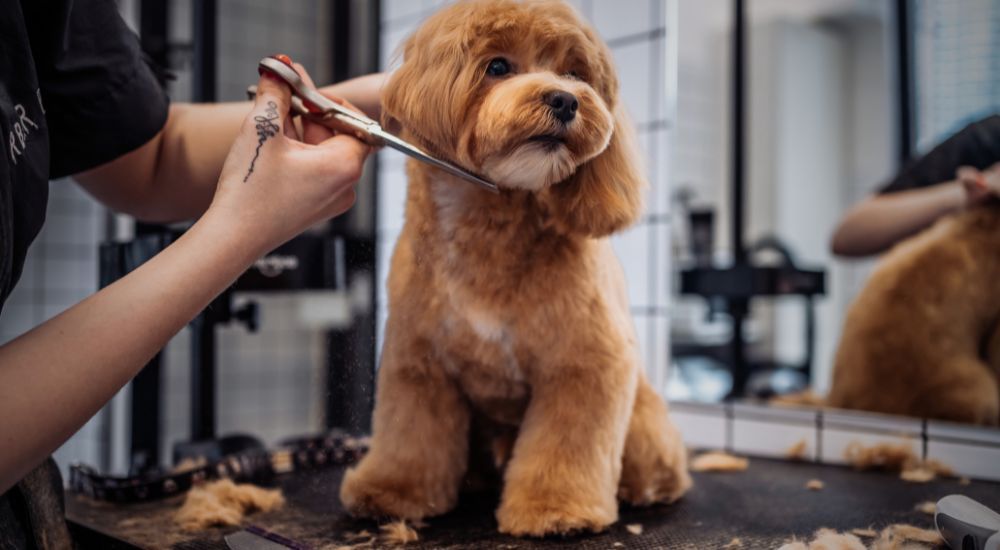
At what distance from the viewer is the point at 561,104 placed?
29.1 inches

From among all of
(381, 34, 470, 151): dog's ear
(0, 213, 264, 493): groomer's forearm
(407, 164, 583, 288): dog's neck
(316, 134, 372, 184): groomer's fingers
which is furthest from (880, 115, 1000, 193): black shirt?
(0, 213, 264, 493): groomer's forearm

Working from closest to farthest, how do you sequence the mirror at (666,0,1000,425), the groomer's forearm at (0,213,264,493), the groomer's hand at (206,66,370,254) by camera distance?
1. the groomer's forearm at (0,213,264,493)
2. the groomer's hand at (206,66,370,254)
3. the mirror at (666,0,1000,425)

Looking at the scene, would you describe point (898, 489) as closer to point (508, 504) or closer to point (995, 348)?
point (995, 348)

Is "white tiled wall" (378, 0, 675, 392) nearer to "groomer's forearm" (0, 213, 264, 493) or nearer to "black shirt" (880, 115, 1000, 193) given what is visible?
"black shirt" (880, 115, 1000, 193)

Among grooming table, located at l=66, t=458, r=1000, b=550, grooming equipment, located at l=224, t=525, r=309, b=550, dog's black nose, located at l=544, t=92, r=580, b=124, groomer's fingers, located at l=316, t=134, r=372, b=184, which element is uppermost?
dog's black nose, located at l=544, t=92, r=580, b=124

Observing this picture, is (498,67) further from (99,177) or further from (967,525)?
(967,525)

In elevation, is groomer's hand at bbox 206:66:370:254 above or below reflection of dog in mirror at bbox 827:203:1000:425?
above

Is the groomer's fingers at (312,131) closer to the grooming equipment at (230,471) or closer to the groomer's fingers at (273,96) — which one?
the groomer's fingers at (273,96)

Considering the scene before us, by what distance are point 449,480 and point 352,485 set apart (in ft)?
0.38

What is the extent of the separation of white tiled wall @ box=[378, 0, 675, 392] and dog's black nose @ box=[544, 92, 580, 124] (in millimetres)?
760

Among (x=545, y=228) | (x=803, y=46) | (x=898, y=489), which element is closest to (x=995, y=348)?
(x=898, y=489)

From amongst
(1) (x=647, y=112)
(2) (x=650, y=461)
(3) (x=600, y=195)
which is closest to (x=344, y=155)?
(3) (x=600, y=195)

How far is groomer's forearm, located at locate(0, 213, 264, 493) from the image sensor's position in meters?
0.57

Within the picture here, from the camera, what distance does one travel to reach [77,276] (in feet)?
7.32
